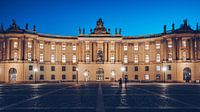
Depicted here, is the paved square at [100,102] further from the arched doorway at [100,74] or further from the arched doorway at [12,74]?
the arched doorway at [100,74]

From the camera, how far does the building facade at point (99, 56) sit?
3177 inches

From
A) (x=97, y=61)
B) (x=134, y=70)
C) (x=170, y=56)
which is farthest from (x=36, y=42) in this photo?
(x=170, y=56)

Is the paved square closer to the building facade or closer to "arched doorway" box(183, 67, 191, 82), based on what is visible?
"arched doorway" box(183, 67, 191, 82)

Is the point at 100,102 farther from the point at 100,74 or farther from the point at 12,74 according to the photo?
the point at 100,74

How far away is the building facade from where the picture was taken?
8069 centimetres

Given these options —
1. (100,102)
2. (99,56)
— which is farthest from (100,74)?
(100,102)

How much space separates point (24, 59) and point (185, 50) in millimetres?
55381

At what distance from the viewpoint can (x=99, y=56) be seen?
91.5m

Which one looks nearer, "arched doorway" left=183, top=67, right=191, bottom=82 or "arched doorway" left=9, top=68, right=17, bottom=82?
"arched doorway" left=183, top=67, right=191, bottom=82

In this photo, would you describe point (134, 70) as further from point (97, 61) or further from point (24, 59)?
point (24, 59)

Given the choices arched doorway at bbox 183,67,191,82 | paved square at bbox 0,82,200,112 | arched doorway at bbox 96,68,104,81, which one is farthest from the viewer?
arched doorway at bbox 96,68,104,81

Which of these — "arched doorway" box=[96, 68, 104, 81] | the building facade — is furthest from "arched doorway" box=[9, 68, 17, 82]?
"arched doorway" box=[96, 68, 104, 81]

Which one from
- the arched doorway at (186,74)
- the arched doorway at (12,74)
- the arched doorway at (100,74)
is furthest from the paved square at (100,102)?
the arched doorway at (100,74)

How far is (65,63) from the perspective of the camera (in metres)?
93.5
